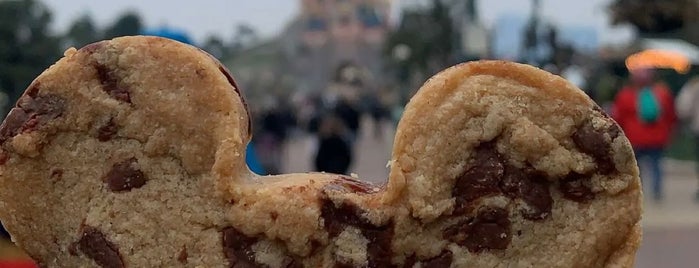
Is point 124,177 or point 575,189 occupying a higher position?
point 575,189

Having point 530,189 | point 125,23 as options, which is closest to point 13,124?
point 530,189

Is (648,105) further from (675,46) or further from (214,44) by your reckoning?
(214,44)

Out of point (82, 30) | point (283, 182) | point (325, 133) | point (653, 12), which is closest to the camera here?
point (283, 182)

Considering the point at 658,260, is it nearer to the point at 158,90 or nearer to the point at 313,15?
the point at 158,90

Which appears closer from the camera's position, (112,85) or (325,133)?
(112,85)

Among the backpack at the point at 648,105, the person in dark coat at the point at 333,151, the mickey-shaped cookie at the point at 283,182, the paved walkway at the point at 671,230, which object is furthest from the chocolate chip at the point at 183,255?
the backpack at the point at 648,105

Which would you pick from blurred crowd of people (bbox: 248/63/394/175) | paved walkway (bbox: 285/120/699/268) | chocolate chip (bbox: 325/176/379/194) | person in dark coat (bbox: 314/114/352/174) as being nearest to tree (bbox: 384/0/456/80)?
blurred crowd of people (bbox: 248/63/394/175)
